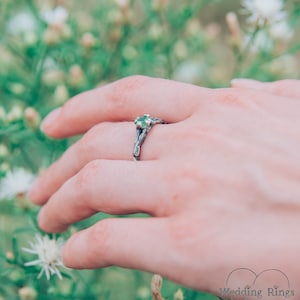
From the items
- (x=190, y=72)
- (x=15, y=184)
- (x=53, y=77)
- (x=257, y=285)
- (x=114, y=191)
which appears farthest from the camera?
(x=190, y=72)

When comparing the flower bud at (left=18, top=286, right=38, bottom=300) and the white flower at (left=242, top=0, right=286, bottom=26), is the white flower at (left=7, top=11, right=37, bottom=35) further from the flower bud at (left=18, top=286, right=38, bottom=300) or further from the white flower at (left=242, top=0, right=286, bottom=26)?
the flower bud at (left=18, top=286, right=38, bottom=300)

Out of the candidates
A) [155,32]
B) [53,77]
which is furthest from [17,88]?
[155,32]

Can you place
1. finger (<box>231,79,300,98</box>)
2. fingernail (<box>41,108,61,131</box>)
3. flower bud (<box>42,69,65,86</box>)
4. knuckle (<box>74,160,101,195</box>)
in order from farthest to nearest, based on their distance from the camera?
1. flower bud (<box>42,69,65,86</box>)
2. fingernail (<box>41,108,61,131</box>)
3. finger (<box>231,79,300,98</box>)
4. knuckle (<box>74,160,101,195</box>)

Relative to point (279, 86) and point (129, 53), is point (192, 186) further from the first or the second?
point (129, 53)

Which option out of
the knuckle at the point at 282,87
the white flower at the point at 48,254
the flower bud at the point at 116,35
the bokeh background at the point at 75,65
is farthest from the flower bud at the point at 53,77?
the knuckle at the point at 282,87

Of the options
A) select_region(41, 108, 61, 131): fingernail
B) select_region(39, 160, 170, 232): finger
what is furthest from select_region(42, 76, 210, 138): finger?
select_region(39, 160, 170, 232): finger
